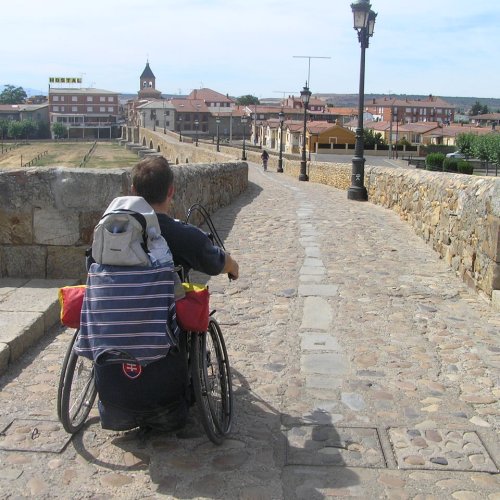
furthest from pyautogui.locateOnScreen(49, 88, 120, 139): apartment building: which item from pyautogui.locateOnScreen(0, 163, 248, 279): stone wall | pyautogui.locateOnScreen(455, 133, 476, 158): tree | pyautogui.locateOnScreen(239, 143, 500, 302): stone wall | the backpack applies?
the backpack

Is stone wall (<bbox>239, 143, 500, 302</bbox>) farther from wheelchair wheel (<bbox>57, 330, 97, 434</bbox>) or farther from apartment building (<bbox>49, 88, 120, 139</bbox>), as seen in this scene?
apartment building (<bbox>49, 88, 120, 139</bbox>)

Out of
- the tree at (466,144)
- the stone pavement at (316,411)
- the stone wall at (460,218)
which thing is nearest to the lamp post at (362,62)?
the stone wall at (460,218)

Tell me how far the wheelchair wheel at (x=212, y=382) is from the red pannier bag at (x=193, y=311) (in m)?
0.11

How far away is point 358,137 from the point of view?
15695 mm

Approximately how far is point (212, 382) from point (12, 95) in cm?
19035

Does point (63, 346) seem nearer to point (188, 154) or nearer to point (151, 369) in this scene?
point (151, 369)

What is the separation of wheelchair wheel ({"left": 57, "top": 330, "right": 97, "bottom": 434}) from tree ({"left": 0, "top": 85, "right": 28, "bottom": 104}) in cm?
18664

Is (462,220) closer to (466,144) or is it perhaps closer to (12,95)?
(466,144)

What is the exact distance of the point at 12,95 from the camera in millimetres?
178750

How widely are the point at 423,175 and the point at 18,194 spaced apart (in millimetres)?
6271

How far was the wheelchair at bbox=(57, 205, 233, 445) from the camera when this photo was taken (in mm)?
3021

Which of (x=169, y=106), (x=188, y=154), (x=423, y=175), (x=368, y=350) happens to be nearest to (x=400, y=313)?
(x=368, y=350)

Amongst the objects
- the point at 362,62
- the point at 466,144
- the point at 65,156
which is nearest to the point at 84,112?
the point at 65,156

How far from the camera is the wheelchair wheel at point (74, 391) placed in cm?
307
